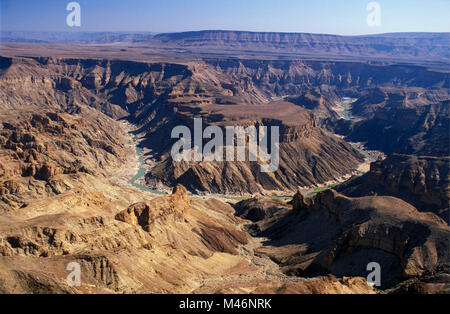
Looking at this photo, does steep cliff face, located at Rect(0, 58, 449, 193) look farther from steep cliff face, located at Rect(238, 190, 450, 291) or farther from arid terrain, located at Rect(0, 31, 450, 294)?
steep cliff face, located at Rect(238, 190, 450, 291)

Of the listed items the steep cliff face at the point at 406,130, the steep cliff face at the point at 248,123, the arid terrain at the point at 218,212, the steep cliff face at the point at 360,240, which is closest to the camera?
the arid terrain at the point at 218,212

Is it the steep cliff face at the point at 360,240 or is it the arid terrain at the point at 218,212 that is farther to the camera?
the steep cliff face at the point at 360,240

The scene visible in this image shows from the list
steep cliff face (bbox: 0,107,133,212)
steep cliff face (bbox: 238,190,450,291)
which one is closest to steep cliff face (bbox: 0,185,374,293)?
steep cliff face (bbox: 238,190,450,291)

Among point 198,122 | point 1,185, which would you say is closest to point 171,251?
point 1,185

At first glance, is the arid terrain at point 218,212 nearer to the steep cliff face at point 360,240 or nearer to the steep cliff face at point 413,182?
the steep cliff face at point 360,240

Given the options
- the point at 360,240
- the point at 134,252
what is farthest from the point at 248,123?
the point at 134,252

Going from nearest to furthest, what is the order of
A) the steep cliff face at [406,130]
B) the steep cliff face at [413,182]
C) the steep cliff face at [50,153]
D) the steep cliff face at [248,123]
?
the steep cliff face at [50,153] < the steep cliff face at [413,182] < the steep cliff face at [248,123] < the steep cliff face at [406,130]

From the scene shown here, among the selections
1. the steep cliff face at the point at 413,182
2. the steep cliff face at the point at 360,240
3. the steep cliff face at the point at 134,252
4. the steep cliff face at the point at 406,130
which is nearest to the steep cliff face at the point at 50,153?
the steep cliff face at the point at 134,252
